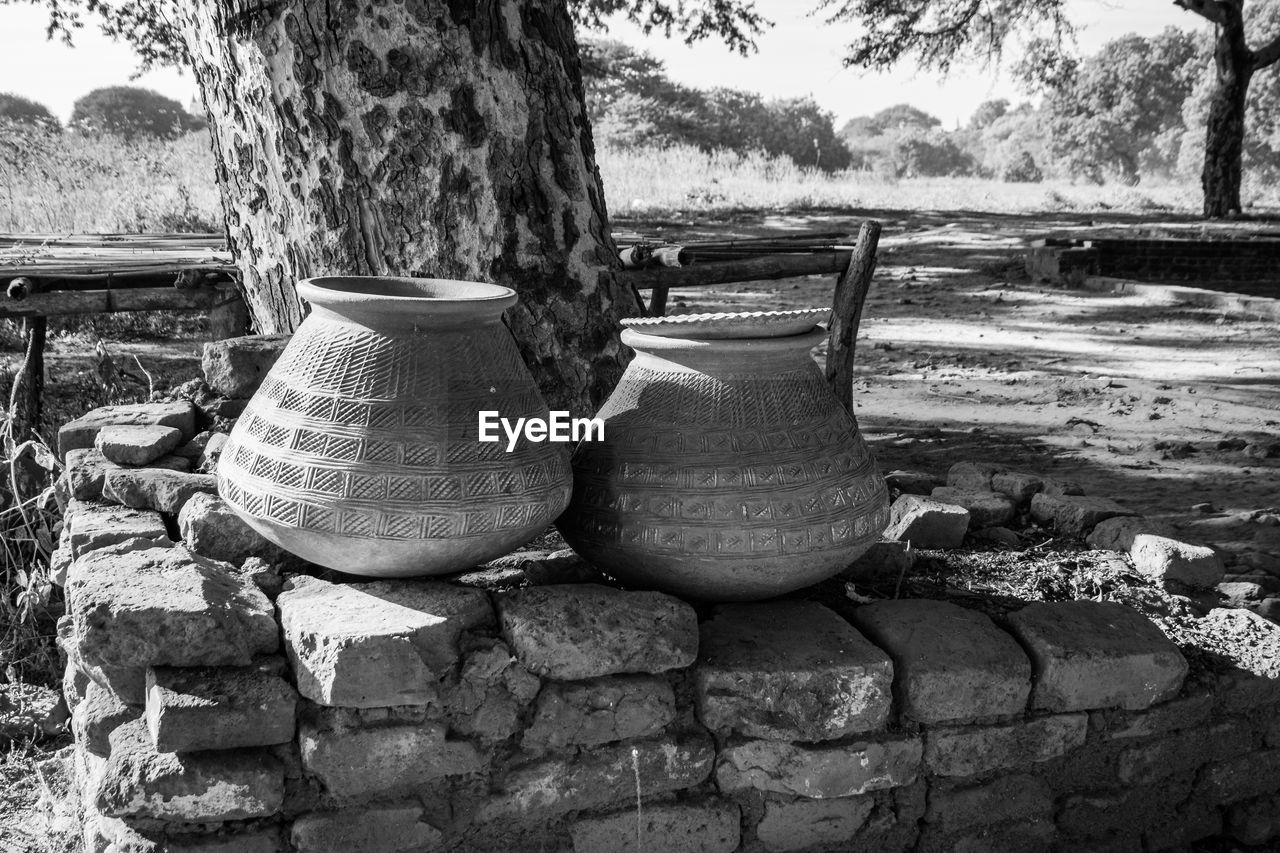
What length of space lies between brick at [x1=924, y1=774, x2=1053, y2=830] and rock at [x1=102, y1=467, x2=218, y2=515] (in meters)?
1.78

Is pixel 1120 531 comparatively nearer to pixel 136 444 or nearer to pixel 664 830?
pixel 664 830

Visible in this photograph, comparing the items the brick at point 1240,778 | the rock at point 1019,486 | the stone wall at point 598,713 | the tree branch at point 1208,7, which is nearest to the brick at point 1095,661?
the stone wall at point 598,713

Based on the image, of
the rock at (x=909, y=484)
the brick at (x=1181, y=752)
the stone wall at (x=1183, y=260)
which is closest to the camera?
the brick at (x=1181, y=752)

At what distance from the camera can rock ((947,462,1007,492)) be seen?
3.59m

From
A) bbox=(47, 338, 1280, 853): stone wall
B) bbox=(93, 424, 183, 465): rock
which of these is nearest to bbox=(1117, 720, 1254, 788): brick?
bbox=(47, 338, 1280, 853): stone wall

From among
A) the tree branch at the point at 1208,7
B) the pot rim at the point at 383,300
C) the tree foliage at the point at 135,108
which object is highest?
the tree foliage at the point at 135,108

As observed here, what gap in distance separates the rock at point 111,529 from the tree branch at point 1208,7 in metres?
14.9

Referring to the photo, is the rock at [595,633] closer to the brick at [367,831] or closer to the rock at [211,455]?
the brick at [367,831]

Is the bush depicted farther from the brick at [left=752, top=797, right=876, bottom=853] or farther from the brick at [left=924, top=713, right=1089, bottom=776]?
the brick at [left=752, top=797, right=876, bottom=853]

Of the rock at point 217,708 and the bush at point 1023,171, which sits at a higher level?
the bush at point 1023,171

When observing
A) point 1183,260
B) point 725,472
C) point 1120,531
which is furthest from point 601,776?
point 1183,260

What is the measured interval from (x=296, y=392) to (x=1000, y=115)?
264ft

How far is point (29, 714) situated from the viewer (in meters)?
3.20

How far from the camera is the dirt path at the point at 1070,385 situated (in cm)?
450
